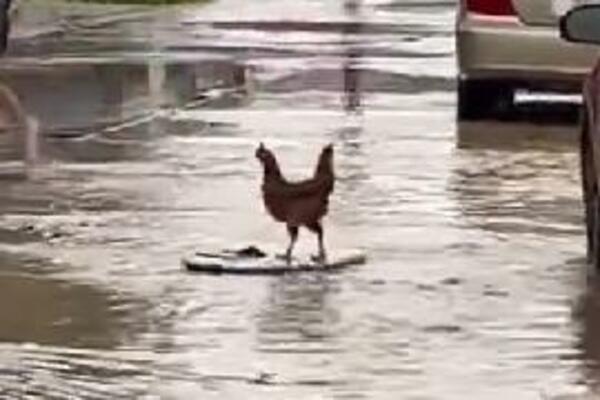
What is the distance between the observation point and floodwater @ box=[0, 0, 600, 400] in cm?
793

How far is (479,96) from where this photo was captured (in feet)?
55.2

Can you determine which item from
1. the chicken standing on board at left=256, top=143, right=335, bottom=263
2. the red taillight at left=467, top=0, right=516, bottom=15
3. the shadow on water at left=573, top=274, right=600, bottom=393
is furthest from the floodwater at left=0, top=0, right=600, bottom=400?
the red taillight at left=467, top=0, right=516, bottom=15

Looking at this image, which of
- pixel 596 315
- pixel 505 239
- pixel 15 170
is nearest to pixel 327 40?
pixel 15 170

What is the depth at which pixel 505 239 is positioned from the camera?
11.0 metres

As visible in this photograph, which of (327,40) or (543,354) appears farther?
(327,40)

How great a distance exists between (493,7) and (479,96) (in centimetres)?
108

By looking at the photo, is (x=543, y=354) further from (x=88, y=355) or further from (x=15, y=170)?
(x=15, y=170)

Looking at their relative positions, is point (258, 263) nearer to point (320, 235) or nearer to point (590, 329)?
point (320, 235)

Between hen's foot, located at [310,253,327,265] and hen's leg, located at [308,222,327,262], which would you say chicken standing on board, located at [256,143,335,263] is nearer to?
hen's leg, located at [308,222,327,262]

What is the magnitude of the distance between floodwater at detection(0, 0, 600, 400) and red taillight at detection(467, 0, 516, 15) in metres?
0.83

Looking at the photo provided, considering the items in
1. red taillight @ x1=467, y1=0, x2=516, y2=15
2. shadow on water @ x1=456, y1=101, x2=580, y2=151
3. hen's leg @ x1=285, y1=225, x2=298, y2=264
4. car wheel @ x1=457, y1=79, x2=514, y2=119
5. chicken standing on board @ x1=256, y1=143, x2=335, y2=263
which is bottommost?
shadow on water @ x1=456, y1=101, x2=580, y2=151

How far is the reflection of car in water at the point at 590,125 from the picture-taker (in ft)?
31.1

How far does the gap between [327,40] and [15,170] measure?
13.2 m

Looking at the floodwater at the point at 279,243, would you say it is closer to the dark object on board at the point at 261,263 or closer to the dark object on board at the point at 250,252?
the dark object on board at the point at 261,263
